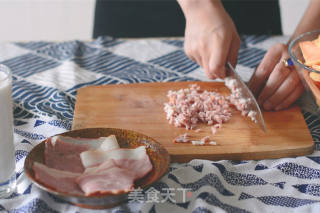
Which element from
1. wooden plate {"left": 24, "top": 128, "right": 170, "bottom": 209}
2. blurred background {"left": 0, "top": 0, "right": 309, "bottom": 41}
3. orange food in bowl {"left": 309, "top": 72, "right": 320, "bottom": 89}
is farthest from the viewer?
blurred background {"left": 0, "top": 0, "right": 309, "bottom": 41}

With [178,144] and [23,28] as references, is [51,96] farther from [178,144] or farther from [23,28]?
[23,28]

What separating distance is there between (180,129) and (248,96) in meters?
0.27

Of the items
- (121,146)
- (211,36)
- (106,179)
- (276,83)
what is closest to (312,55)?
(276,83)

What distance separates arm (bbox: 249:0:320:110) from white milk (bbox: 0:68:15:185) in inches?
34.4

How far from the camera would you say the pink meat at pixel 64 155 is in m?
0.99

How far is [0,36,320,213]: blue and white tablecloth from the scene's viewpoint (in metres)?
1.01

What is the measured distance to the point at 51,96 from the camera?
63.6 inches

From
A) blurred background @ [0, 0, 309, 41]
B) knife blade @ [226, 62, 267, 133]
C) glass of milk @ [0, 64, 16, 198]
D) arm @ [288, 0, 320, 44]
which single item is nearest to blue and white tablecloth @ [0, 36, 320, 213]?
glass of milk @ [0, 64, 16, 198]

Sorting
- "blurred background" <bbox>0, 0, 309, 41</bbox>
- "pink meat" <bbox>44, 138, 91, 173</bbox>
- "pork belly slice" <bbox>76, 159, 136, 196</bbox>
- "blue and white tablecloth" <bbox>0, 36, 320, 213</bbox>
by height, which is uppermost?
"pork belly slice" <bbox>76, 159, 136, 196</bbox>

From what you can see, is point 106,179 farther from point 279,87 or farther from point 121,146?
point 279,87

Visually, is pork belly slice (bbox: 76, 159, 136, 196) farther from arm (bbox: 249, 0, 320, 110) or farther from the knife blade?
arm (bbox: 249, 0, 320, 110)

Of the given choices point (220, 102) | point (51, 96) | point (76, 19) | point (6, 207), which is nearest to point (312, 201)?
point (220, 102)

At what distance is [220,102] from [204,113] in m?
0.10

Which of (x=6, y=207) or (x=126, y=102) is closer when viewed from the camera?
(x=6, y=207)
